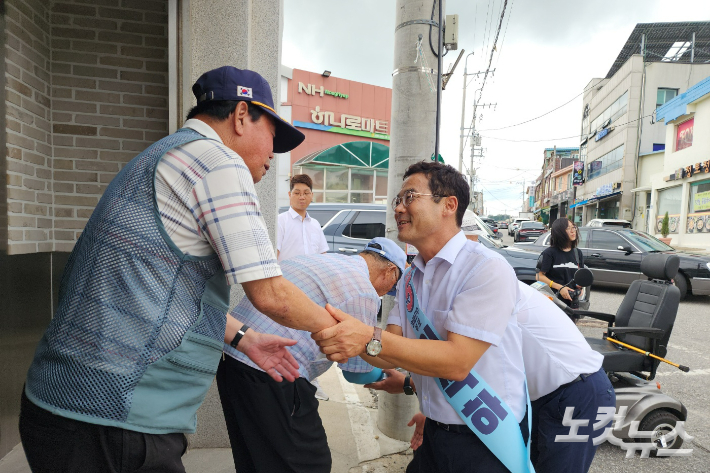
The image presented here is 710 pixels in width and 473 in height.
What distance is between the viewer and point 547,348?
1892 mm

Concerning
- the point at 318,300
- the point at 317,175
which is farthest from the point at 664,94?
the point at 318,300

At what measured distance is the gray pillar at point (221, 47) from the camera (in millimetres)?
2854

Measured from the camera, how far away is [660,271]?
3.68 m

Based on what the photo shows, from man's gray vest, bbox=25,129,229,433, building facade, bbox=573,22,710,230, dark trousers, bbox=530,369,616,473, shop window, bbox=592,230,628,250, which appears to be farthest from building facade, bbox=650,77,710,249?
man's gray vest, bbox=25,129,229,433

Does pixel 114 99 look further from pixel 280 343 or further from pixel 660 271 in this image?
pixel 660 271

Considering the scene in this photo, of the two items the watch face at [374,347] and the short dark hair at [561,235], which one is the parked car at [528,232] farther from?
the watch face at [374,347]

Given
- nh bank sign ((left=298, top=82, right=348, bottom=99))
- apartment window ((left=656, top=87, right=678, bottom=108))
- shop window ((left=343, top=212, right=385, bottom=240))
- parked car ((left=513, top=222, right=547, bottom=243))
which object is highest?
apartment window ((left=656, top=87, right=678, bottom=108))

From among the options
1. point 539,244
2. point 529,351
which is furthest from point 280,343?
point 539,244

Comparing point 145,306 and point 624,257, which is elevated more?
point 145,306

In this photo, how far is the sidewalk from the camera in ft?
9.34

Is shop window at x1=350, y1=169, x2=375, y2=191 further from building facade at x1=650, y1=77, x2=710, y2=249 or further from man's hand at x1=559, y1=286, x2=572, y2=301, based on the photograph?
man's hand at x1=559, y1=286, x2=572, y2=301

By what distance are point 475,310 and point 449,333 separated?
119mm

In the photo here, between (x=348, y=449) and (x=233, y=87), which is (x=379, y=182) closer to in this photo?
(x=348, y=449)

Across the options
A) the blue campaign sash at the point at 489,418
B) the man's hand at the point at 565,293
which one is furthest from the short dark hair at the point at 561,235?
the blue campaign sash at the point at 489,418
